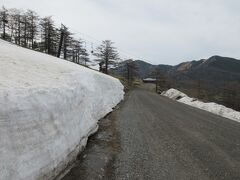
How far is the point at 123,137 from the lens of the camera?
10531mm

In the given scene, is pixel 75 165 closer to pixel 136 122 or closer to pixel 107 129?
pixel 107 129

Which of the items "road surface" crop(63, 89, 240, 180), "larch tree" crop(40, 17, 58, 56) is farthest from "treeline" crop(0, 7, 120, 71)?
"road surface" crop(63, 89, 240, 180)

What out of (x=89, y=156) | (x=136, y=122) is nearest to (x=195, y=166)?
(x=89, y=156)

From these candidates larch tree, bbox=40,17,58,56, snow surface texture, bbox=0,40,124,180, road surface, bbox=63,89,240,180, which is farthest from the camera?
larch tree, bbox=40,17,58,56

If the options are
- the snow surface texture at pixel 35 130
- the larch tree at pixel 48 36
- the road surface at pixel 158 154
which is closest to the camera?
the snow surface texture at pixel 35 130

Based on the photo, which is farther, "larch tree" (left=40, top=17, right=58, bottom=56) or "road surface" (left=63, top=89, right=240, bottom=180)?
"larch tree" (left=40, top=17, right=58, bottom=56)

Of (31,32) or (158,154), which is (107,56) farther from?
(158,154)

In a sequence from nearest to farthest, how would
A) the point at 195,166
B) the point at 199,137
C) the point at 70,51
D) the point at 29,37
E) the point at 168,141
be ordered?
the point at 195,166
the point at 168,141
the point at 199,137
the point at 29,37
the point at 70,51

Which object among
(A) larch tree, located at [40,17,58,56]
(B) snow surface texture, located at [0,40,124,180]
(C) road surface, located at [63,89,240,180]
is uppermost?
(A) larch tree, located at [40,17,58,56]

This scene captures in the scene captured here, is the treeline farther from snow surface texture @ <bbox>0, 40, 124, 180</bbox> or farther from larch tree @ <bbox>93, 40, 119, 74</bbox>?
snow surface texture @ <bbox>0, 40, 124, 180</bbox>

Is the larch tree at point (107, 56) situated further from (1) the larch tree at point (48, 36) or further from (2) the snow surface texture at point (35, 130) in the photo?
(2) the snow surface texture at point (35, 130)

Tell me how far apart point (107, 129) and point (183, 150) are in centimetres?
407

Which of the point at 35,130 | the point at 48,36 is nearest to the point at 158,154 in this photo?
the point at 35,130

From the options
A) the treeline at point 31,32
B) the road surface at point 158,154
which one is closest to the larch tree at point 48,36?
the treeline at point 31,32
